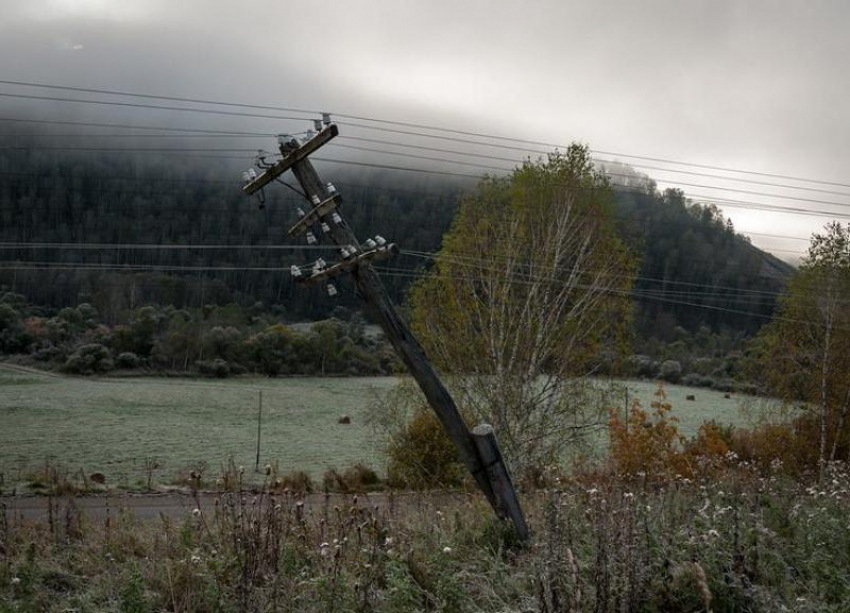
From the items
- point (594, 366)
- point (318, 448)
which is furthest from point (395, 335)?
point (318, 448)

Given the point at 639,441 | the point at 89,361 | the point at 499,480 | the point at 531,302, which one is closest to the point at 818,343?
the point at 639,441

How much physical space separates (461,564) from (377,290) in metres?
2.87

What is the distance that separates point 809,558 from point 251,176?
651 centimetres

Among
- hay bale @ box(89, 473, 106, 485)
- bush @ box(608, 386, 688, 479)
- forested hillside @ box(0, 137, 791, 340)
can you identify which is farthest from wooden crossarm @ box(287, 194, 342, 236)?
forested hillside @ box(0, 137, 791, 340)

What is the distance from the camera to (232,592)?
5285 millimetres

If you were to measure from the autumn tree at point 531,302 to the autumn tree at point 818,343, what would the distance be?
8265 millimetres

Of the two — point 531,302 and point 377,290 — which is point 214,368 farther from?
point 377,290

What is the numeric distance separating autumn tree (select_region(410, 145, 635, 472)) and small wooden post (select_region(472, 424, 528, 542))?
12.5 m

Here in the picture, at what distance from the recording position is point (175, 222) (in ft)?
97.9

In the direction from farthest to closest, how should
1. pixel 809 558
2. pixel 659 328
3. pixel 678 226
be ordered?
1. pixel 659 328
2. pixel 678 226
3. pixel 809 558

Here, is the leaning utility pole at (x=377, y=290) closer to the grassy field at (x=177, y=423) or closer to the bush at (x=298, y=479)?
the bush at (x=298, y=479)

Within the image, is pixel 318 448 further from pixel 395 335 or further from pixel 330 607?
pixel 330 607

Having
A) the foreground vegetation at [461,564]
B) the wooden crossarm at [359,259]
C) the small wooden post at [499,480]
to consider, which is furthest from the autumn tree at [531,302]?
the foreground vegetation at [461,564]

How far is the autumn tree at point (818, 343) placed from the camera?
1026 inches
